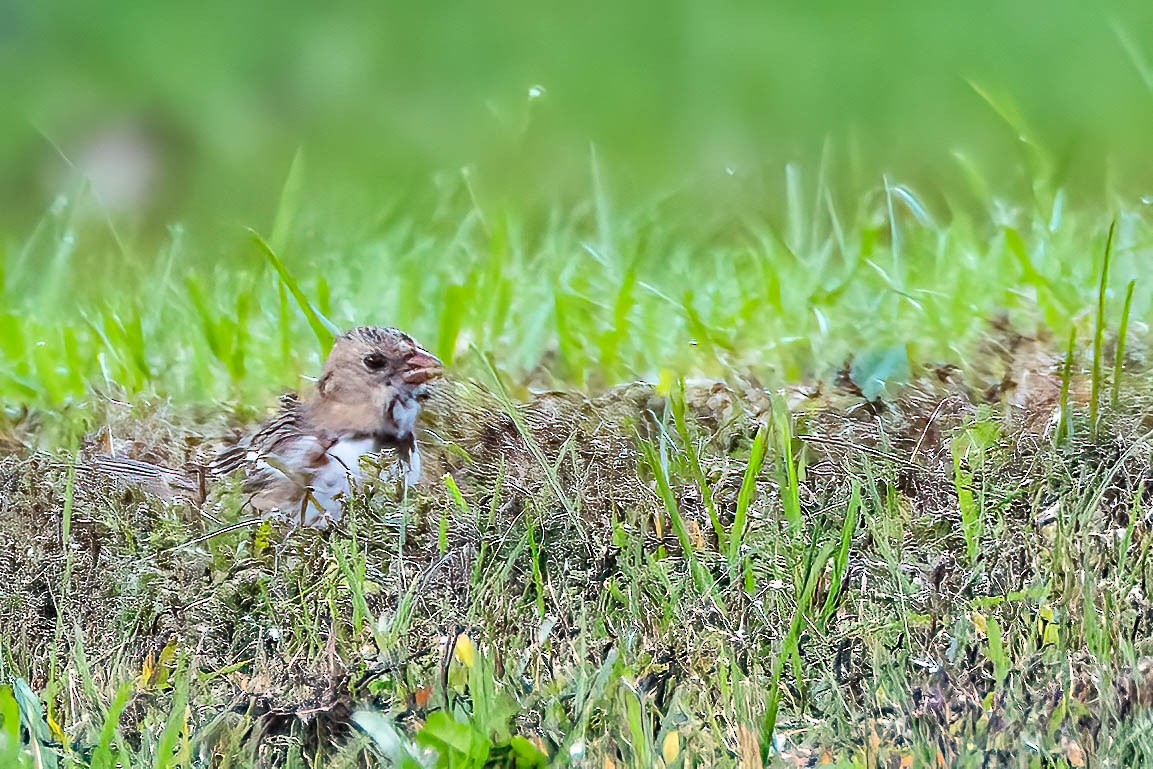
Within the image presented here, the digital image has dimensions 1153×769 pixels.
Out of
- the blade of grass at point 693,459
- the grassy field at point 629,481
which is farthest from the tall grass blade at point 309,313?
the blade of grass at point 693,459

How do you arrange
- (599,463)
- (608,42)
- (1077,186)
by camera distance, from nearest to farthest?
(599,463)
(1077,186)
(608,42)

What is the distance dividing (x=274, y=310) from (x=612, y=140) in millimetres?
2231

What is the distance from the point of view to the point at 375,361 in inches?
145

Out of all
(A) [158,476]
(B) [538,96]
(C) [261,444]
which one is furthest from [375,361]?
(B) [538,96]

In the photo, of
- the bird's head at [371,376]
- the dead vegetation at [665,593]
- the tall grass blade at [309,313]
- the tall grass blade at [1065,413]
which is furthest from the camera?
the tall grass blade at [309,313]

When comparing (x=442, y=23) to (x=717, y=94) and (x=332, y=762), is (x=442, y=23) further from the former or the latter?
(x=332, y=762)

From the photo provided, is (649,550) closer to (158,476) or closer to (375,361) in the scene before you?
(375,361)

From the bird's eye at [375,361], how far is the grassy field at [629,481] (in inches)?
5.9

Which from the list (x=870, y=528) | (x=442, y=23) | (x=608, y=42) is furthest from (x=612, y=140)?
(x=870, y=528)

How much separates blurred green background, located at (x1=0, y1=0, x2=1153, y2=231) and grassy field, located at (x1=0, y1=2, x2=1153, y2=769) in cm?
15

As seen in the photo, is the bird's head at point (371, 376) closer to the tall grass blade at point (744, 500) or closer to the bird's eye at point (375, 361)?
the bird's eye at point (375, 361)

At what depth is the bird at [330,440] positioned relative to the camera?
336 cm

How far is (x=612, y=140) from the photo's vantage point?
6.20 m

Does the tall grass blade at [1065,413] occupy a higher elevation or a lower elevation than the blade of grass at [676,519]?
higher
